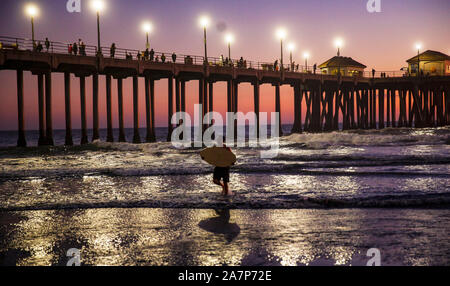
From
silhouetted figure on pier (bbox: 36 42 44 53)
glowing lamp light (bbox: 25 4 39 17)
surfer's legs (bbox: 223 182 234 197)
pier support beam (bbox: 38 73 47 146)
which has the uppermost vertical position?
glowing lamp light (bbox: 25 4 39 17)

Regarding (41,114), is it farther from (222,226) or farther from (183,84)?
(222,226)

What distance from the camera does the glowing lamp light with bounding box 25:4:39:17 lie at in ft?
81.9

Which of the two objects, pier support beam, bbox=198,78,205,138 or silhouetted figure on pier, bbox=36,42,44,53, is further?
pier support beam, bbox=198,78,205,138

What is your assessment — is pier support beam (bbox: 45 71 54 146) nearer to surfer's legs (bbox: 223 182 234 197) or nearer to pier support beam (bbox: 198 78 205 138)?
pier support beam (bbox: 198 78 205 138)

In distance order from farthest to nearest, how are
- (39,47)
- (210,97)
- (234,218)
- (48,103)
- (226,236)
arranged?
(210,97) < (48,103) < (39,47) < (234,218) < (226,236)

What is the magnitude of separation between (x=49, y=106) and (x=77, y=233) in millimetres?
23555

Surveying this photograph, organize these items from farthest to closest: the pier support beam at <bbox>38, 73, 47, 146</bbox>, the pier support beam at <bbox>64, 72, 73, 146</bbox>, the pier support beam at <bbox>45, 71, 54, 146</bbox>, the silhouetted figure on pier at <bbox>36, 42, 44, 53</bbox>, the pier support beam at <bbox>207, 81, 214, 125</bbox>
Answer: the pier support beam at <bbox>207, 81, 214, 125</bbox>, the pier support beam at <bbox>64, 72, 73, 146</bbox>, the pier support beam at <bbox>38, 73, 47, 146</bbox>, the pier support beam at <bbox>45, 71, 54, 146</bbox>, the silhouetted figure on pier at <bbox>36, 42, 44, 53</bbox>

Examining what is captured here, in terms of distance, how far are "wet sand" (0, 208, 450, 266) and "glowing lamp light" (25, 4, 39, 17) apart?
21.8 m

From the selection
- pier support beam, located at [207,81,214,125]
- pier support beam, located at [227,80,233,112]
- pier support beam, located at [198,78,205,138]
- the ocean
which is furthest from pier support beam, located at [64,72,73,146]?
the ocean

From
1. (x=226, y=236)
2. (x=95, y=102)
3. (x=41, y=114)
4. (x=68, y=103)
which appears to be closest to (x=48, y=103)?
(x=41, y=114)

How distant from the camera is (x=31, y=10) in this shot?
25.1 m

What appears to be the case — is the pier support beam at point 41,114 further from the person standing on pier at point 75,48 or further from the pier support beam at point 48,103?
the person standing on pier at point 75,48

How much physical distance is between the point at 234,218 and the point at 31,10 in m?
24.0
